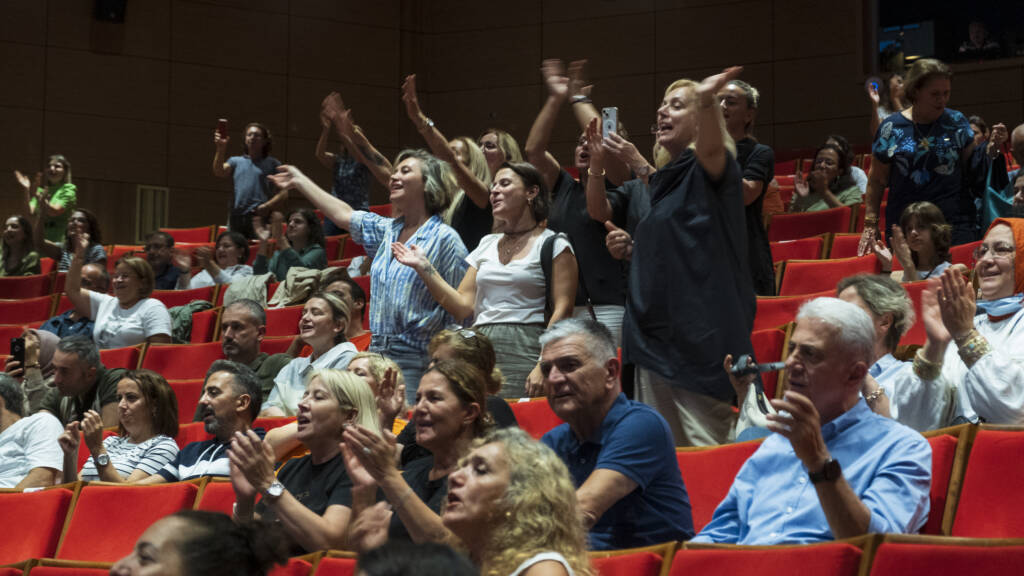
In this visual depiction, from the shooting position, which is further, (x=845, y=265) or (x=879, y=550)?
(x=845, y=265)

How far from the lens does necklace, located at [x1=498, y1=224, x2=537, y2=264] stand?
3.03 m

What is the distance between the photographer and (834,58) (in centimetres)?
755

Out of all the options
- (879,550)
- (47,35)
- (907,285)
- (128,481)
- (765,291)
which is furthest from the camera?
(47,35)

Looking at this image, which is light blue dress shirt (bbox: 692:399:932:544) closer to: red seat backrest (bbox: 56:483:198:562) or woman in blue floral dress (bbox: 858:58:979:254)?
red seat backrest (bbox: 56:483:198:562)

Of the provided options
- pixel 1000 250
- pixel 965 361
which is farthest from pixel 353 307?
pixel 965 361

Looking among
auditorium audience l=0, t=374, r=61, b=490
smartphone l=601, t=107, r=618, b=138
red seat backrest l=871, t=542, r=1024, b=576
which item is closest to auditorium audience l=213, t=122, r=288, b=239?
auditorium audience l=0, t=374, r=61, b=490

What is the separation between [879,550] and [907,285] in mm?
1795

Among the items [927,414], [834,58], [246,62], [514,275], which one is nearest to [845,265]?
[514,275]

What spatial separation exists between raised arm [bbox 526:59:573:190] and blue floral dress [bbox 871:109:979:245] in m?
1.08

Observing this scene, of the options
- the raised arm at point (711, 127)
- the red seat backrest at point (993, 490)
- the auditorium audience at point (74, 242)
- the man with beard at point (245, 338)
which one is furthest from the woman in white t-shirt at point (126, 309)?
the red seat backrest at point (993, 490)

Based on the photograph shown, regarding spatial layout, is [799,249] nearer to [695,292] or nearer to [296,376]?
[296,376]

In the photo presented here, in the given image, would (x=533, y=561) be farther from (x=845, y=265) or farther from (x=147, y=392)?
(x=845, y=265)

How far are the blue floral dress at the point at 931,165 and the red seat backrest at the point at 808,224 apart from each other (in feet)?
3.53

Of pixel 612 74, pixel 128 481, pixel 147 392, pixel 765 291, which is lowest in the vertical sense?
pixel 128 481
